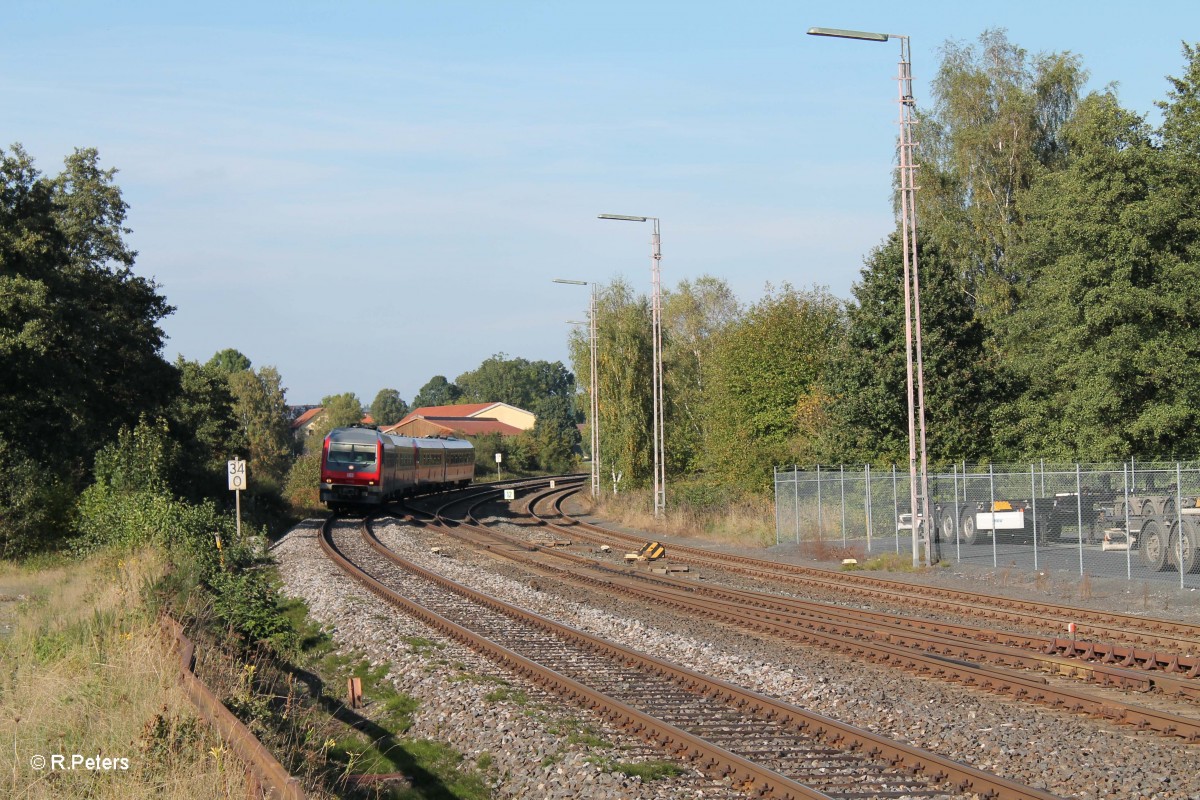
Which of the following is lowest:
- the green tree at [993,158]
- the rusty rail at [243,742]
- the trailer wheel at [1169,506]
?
the rusty rail at [243,742]

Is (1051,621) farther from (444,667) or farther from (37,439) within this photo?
(37,439)

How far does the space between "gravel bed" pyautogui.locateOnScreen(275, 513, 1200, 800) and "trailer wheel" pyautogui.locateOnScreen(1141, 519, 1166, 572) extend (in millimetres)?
9559

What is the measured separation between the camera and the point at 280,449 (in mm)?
94750

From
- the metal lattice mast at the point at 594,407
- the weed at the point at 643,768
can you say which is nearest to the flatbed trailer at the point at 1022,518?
the weed at the point at 643,768

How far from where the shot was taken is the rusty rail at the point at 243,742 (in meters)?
5.66

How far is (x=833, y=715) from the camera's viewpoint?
1000cm

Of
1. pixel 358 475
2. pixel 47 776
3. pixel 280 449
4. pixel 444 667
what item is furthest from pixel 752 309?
pixel 280 449

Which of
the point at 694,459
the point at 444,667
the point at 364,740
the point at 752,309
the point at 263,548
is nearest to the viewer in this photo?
the point at 364,740

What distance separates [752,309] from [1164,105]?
1461 centimetres

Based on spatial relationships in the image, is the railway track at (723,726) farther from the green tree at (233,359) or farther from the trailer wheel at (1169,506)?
the green tree at (233,359)

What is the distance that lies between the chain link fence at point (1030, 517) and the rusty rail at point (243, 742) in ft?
50.0

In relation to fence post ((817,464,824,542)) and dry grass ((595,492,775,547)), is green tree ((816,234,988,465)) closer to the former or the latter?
dry grass ((595,492,775,547))

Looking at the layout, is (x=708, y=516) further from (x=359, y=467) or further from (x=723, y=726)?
(x=723, y=726)

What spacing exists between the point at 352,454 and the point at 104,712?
36.1 meters
